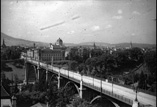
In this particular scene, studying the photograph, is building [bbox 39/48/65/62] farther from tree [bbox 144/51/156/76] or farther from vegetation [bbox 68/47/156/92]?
tree [bbox 144/51/156/76]

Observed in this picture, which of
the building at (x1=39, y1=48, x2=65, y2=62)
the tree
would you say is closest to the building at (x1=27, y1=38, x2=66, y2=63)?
the building at (x1=39, y1=48, x2=65, y2=62)

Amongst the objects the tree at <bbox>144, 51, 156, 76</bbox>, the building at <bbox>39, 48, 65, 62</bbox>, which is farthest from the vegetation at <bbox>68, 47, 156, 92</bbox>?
the building at <bbox>39, 48, 65, 62</bbox>

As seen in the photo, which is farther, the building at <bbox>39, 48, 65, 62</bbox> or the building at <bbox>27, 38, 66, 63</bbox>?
the building at <bbox>27, 38, 66, 63</bbox>

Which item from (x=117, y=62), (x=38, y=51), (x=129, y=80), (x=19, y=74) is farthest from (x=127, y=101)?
(x=38, y=51)

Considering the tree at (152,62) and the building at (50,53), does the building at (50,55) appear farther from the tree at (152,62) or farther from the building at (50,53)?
the tree at (152,62)

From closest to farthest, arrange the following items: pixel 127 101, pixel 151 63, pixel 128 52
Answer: pixel 127 101
pixel 151 63
pixel 128 52

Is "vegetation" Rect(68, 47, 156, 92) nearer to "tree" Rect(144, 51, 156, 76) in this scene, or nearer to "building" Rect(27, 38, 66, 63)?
"tree" Rect(144, 51, 156, 76)

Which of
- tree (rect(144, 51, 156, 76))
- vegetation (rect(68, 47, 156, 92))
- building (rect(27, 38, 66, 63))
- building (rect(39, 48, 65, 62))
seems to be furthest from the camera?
building (rect(27, 38, 66, 63))

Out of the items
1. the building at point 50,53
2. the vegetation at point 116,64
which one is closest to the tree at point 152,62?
the vegetation at point 116,64

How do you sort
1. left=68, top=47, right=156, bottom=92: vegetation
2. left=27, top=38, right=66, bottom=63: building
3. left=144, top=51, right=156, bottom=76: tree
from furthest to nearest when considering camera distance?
left=27, top=38, right=66, bottom=63: building < left=68, top=47, right=156, bottom=92: vegetation < left=144, top=51, right=156, bottom=76: tree

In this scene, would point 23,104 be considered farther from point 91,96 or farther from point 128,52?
point 128,52

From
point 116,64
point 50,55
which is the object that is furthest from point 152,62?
point 50,55
